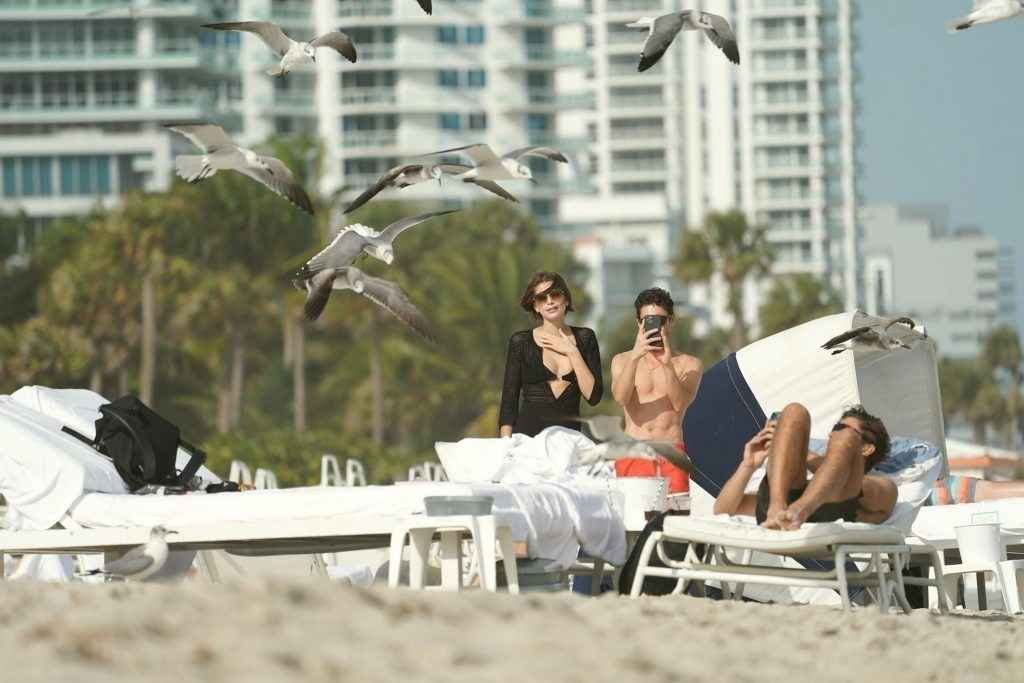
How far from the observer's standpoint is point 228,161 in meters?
13.0

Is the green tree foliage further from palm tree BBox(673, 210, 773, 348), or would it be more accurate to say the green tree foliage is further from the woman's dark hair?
the woman's dark hair

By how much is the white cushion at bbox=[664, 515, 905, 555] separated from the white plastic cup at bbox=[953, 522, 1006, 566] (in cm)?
178

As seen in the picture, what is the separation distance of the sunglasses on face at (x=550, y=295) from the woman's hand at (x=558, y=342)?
10.0 inches

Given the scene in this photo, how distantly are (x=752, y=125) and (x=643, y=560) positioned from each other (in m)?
126

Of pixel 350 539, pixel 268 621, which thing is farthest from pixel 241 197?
pixel 268 621

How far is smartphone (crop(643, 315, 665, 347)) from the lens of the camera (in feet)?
32.3

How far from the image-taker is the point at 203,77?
9688cm

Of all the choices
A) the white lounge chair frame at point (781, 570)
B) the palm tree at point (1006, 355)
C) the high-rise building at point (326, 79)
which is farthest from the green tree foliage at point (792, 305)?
the white lounge chair frame at point (781, 570)

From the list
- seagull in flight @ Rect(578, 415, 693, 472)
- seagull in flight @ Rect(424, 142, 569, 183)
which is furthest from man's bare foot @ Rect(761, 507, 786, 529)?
seagull in flight @ Rect(424, 142, 569, 183)

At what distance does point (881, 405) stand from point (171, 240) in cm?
4216

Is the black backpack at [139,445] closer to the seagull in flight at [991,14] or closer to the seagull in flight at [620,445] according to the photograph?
the seagull in flight at [620,445]

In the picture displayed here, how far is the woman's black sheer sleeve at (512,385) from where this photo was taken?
10133 mm

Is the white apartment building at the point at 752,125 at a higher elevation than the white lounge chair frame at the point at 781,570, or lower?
higher

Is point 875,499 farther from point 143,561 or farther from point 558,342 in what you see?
point 143,561
